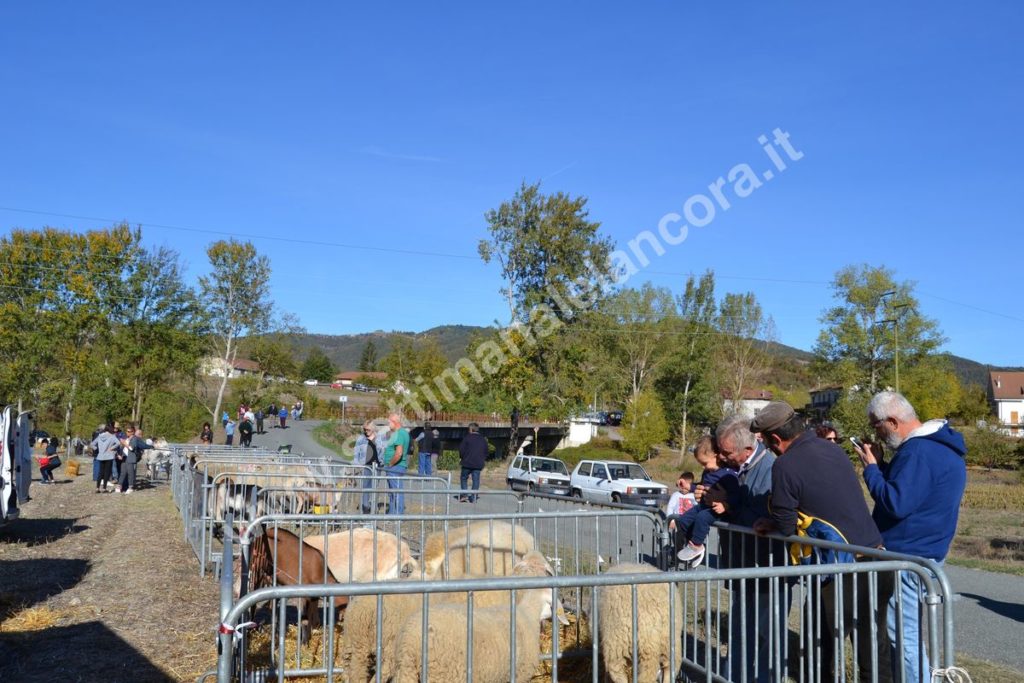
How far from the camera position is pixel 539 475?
96.8 feet

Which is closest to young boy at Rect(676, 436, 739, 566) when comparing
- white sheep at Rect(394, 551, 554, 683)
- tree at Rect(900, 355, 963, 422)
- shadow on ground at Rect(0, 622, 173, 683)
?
white sheep at Rect(394, 551, 554, 683)

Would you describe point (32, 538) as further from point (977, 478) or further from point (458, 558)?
point (977, 478)

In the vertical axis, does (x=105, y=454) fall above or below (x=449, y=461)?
above

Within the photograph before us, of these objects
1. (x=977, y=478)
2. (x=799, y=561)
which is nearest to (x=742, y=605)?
(x=799, y=561)

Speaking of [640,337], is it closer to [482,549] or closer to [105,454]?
[105,454]

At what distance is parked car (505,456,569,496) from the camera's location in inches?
1150

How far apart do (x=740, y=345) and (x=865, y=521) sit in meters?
72.7

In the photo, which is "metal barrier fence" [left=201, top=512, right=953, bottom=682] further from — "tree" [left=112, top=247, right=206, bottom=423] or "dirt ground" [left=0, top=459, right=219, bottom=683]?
"tree" [left=112, top=247, right=206, bottom=423]

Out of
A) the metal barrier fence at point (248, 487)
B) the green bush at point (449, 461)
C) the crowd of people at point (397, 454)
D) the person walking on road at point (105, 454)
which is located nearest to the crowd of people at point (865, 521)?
the metal barrier fence at point (248, 487)

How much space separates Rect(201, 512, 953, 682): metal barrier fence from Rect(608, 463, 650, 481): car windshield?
869 inches

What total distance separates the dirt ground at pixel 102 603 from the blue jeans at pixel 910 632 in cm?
496

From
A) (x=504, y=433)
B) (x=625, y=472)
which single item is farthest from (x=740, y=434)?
(x=504, y=433)

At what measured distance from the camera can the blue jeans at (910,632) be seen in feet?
13.3

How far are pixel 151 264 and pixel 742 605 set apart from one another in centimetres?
5084
